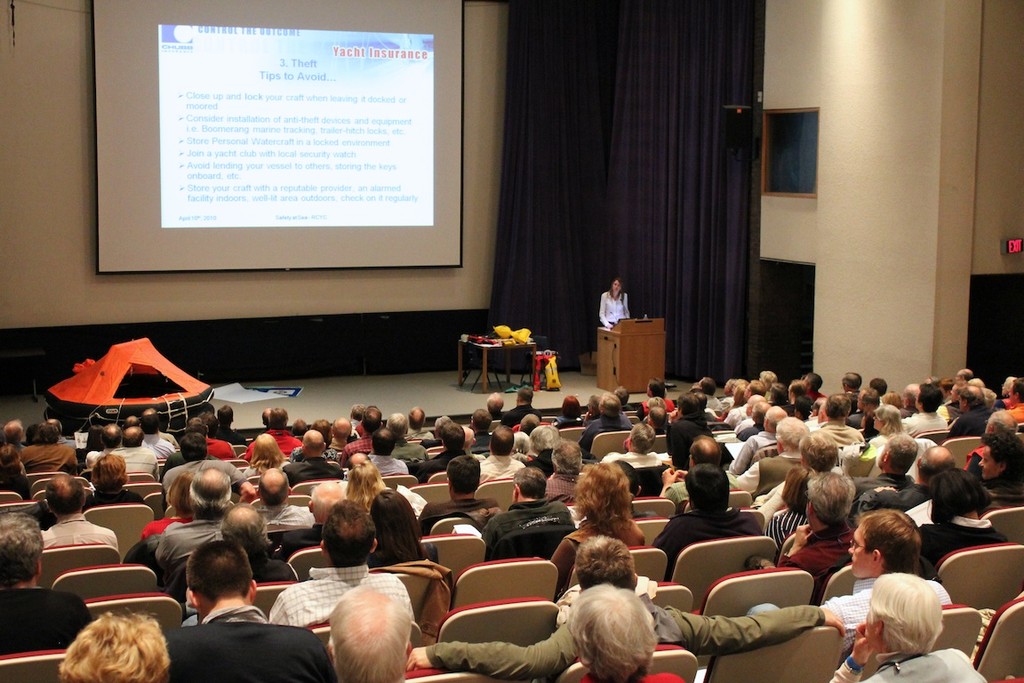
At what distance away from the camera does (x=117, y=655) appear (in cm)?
230

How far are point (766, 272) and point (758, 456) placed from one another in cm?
687

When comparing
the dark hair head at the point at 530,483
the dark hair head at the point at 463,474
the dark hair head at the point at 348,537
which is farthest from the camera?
the dark hair head at the point at 463,474

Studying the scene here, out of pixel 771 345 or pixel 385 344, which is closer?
pixel 771 345

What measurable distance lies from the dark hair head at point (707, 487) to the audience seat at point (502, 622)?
1.14 metres

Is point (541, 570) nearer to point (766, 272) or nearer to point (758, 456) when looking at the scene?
point (758, 456)

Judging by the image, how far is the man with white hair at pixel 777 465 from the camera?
18.7ft

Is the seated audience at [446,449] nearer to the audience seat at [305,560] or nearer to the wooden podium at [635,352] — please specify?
the audience seat at [305,560]

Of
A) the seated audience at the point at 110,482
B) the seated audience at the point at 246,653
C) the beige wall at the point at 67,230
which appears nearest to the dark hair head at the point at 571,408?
the seated audience at the point at 110,482

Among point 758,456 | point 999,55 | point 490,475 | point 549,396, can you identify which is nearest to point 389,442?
point 490,475

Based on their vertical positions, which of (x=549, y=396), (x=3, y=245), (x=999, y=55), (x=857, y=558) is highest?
(x=999, y=55)

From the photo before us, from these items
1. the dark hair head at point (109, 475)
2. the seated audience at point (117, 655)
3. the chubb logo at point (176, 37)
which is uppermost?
the chubb logo at point (176, 37)

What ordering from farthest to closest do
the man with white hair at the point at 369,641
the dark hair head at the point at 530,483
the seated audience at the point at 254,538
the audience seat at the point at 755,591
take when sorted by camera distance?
the dark hair head at the point at 530,483, the seated audience at the point at 254,538, the audience seat at the point at 755,591, the man with white hair at the point at 369,641

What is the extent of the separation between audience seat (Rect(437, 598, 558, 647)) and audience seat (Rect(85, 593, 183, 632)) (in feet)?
2.79

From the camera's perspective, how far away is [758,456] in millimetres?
6180
